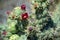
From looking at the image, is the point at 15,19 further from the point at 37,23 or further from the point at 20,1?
the point at 20,1

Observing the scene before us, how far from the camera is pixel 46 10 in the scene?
2.17m

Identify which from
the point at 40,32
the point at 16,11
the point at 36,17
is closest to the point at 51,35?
the point at 40,32

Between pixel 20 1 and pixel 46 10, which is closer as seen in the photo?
pixel 46 10

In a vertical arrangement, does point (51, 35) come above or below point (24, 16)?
below

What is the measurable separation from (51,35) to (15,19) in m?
0.38

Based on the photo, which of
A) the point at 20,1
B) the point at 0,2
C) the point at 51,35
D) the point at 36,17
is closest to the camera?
the point at 51,35

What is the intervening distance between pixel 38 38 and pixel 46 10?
0.93 ft

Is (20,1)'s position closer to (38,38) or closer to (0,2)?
(0,2)

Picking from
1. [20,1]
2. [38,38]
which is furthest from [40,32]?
[20,1]

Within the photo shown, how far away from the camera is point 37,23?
84.5 inches

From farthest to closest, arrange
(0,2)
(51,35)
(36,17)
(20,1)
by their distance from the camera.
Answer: (0,2)
(20,1)
(36,17)
(51,35)

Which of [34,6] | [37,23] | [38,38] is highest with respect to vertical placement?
[34,6]

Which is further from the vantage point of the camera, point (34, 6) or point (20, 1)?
point (20, 1)

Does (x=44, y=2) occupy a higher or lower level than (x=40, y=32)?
higher
